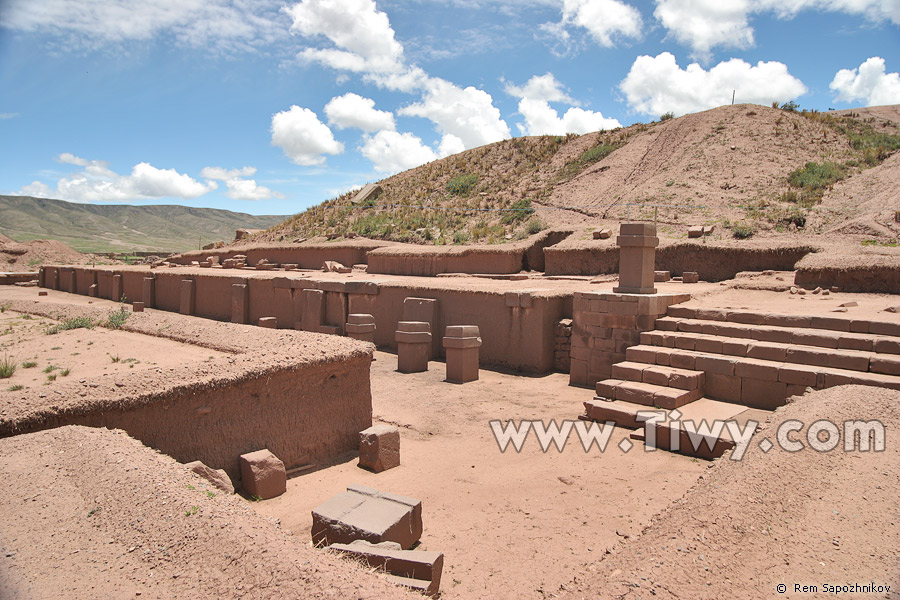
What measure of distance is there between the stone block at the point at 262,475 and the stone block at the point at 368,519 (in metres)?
1.05

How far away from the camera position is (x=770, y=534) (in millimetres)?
3846

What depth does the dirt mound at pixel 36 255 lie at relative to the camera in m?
29.7

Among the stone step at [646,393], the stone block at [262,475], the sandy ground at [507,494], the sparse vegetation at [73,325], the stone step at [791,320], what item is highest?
the stone step at [791,320]

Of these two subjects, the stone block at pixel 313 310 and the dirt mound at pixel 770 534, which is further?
the stone block at pixel 313 310

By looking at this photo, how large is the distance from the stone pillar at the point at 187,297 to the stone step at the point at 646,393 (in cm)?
1415

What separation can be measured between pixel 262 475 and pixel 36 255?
33014 millimetres

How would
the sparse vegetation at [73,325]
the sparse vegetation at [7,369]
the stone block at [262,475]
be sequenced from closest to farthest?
the stone block at [262,475] → the sparse vegetation at [7,369] → the sparse vegetation at [73,325]

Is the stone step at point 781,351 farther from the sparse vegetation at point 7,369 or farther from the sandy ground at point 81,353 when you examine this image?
the sparse vegetation at point 7,369

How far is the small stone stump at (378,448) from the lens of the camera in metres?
6.24

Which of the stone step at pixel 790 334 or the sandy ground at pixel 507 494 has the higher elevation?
the stone step at pixel 790 334

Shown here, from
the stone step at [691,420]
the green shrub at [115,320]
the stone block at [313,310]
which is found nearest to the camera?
the stone step at [691,420]

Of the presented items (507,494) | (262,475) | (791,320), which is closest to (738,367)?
(791,320)

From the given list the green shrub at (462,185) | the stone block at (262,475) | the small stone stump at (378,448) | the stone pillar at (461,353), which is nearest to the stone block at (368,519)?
the stone block at (262,475)

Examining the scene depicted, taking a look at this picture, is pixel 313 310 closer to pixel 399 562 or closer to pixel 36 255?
pixel 399 562
